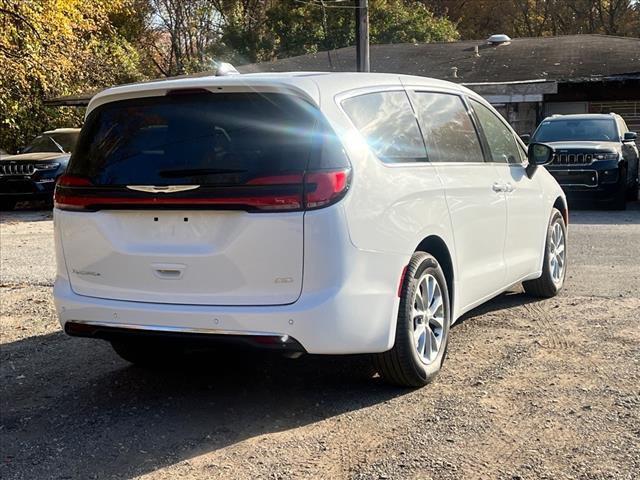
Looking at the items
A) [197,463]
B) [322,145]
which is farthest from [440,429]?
[322,145]

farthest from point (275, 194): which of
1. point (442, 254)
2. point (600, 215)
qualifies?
point (600, 215)

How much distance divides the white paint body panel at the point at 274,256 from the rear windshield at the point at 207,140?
81 millimetres

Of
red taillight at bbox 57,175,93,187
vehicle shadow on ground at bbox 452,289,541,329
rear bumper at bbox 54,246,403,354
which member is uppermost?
red taillight at bbox 57,175,93,187

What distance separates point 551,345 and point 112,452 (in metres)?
3.04

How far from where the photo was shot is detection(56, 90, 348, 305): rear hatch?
401 centimetres

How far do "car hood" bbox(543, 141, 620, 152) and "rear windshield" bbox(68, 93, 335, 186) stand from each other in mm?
11422

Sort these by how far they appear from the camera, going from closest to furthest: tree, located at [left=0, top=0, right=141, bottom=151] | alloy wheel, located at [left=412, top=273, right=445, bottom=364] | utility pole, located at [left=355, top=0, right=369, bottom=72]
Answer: alloy wheel, located at [left=412, top=273, right=445, bottom=364] → tree, located at [left=0, top=0, right=141, bottom=151] → utility pole, located at [left=355, top=0, right=369, bottom=72]

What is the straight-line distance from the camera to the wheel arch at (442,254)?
480cm

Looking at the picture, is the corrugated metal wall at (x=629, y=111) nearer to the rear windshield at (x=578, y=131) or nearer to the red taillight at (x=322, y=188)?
the rear windshield at (x=578, y=131)

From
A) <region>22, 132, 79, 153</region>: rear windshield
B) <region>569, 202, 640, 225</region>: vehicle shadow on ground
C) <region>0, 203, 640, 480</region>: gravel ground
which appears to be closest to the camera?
<region>0, 203, 640, 480</region>: gravel ground

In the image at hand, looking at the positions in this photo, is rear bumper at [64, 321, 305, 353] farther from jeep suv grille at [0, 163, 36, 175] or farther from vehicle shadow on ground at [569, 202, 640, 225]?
jeep suv grille at [0, 163, 36, 175]

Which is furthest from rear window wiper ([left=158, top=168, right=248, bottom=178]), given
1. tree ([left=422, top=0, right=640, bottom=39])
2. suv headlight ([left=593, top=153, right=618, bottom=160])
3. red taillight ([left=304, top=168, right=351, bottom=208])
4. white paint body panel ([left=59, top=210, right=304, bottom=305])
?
tree ([left=422, top=0, right=640, bottom=39])

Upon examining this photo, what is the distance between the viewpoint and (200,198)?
4086 millimetres

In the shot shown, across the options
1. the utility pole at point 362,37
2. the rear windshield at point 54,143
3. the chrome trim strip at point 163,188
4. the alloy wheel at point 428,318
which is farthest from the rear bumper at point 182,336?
the utility pole at point 362,37
